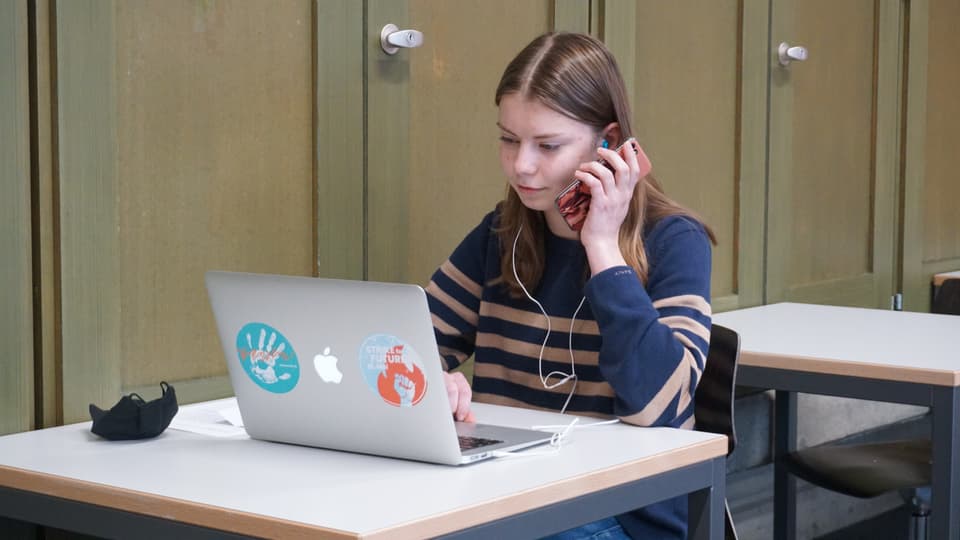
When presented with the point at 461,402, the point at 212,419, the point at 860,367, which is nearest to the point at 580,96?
the point at 461,402

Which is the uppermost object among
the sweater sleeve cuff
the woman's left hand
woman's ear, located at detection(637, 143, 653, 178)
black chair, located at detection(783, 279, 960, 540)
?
woman's ear, located at detection(637, 143, 653, 178)

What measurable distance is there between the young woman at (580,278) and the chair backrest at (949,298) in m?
1.97

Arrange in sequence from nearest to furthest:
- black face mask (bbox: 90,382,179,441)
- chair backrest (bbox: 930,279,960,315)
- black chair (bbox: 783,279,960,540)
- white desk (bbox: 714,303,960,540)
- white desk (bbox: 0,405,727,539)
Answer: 1. white desk (bbox: 0,405,727,539)
2. black face mask (bbox: 90,382,179,441)
3. white desk (bbox: 714,303,960,540)
4. black chair (bbox: 783,279,960,540)
5. chair backrest (bbox: 930,279,960,315)

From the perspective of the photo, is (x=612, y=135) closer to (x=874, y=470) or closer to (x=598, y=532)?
(x=598, y=532)

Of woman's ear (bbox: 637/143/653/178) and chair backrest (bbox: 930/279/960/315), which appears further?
chair backrest (bbox: 930/279/960/315)

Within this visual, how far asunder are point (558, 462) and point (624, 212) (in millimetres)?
562

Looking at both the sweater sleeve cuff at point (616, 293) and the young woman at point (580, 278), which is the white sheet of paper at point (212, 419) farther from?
the sweater sleeve cuff at point (616, 293)

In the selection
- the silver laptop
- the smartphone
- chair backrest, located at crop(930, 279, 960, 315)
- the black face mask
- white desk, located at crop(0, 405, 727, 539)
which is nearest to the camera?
white desk, located at crop(0, 405, 727, 539)

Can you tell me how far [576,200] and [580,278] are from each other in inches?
6.7

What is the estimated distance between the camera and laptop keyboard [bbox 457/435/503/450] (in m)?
1.78

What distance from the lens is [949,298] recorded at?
13.0 ft

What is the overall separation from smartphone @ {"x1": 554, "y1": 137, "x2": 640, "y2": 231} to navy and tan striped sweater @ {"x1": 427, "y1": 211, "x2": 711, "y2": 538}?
0.13 meters

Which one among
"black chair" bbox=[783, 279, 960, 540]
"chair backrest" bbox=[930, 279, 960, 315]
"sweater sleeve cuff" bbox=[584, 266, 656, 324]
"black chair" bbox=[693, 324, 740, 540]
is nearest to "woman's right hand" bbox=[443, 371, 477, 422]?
"sweater sleeve cuff" bbox=[584, 266, 656, 324]

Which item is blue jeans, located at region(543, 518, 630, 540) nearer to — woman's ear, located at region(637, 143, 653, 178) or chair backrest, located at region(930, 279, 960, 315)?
woman's ear, located at region(637, 143, 653, 178)
